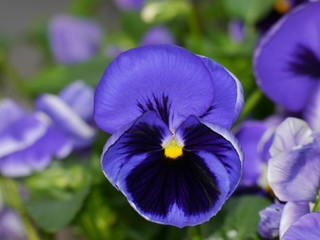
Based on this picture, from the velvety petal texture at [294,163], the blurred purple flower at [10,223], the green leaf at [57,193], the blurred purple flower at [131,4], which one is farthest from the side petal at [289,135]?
the blurred purple flower at [131,4]

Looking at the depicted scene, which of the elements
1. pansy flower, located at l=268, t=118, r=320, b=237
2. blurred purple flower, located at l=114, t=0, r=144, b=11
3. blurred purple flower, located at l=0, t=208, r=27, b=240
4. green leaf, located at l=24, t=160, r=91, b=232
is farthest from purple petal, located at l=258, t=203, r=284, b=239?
blurred purple flower, located at l=114, t=0, r=144, b=11

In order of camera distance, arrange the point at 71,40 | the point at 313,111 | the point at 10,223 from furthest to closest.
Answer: the point at 71,40, the point at 10,223, the point at 313,111

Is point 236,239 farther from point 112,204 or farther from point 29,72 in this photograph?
point 29,72

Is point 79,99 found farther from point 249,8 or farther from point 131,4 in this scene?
point 131,4

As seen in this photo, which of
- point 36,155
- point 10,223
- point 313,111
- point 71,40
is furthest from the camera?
point 71,40

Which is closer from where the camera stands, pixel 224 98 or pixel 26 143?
pixel 224 98

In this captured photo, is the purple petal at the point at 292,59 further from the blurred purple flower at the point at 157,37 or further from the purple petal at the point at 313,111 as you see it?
the blurred purple flower at the point at 157,37

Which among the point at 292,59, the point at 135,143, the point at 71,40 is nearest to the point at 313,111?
the point at 292,59

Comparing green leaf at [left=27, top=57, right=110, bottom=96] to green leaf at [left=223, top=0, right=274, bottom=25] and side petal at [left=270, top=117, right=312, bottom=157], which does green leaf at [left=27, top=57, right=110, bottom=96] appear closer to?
green leaf at [left=223, top=0, right=274, bottom=25]

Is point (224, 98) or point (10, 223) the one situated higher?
point (224, 98)
